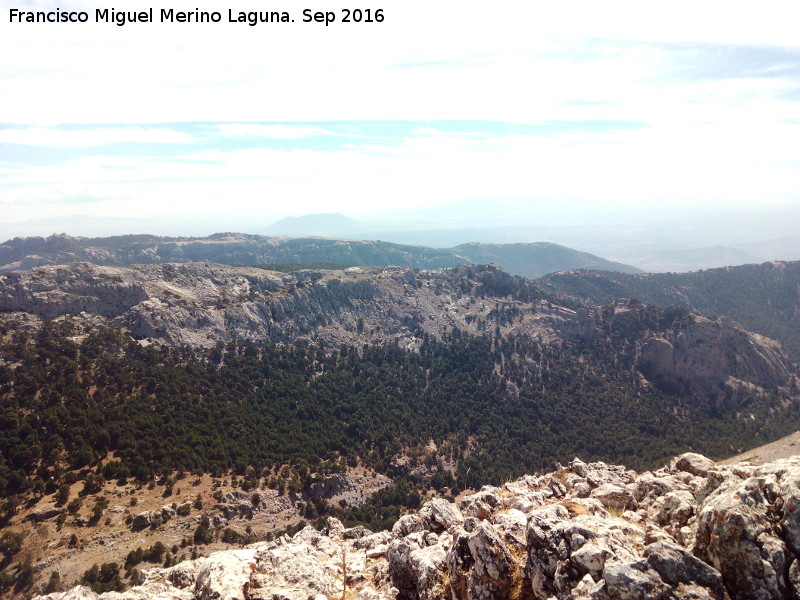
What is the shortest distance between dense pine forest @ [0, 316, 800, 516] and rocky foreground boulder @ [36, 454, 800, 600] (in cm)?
5062

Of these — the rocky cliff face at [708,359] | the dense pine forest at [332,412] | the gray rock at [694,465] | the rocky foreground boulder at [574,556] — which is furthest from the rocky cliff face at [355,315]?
the gray rock at [694,465]

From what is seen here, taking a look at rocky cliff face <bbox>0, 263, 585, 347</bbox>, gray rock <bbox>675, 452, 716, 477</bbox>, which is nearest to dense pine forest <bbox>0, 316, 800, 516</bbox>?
rocky cliff face <bbox>0, 263, 585, 347</bbox>

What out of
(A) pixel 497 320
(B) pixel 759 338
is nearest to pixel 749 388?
(B) pixel 759 338

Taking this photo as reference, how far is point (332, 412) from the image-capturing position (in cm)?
11188

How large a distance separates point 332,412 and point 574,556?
338ft

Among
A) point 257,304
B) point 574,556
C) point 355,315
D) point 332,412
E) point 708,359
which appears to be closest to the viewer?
point 574,556

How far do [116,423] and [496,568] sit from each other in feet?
259

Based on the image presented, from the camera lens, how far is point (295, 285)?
554 feet

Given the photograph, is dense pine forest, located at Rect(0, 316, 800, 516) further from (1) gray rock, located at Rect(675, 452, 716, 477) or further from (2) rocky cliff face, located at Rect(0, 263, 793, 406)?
(1) gray rock, located at Rect(675, 452, 716, 477)

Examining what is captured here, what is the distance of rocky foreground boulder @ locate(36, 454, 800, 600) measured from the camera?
42.6 ft

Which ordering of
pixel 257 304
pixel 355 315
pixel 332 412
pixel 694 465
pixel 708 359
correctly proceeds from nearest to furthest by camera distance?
pixel 694 465 → pixel 332 412 → pixel 708 359 → pixel 257 304 → pixel 355 315

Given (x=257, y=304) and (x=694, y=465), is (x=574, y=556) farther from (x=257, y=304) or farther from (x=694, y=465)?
(x=257, y=304)

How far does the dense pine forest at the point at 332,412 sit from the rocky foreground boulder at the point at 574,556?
50.6m

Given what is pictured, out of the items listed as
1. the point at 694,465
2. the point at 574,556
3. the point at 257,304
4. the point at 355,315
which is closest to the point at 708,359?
the point at 355,315
